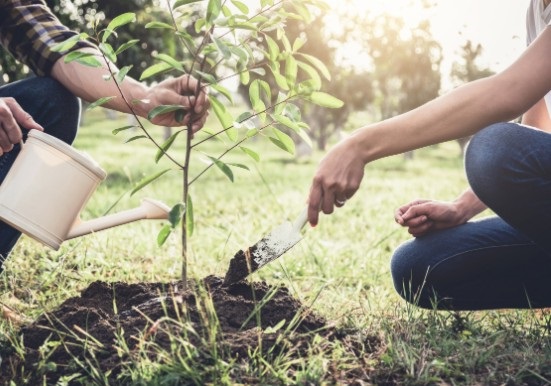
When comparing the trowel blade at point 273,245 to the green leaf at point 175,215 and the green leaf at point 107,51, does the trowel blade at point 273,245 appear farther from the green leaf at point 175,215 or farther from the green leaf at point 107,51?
the green leaf at point 107,51

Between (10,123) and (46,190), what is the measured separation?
28 centimetres

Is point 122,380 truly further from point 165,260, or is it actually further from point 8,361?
point 165,260

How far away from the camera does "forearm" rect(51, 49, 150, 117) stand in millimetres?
2258

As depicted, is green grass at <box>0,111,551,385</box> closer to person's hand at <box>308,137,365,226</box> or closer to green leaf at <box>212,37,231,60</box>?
person's hand at <box>308,137,365,226</box>

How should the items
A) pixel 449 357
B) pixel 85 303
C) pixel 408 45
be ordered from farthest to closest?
pixel 408 45 < pixel 85 303 < pixel 449 357

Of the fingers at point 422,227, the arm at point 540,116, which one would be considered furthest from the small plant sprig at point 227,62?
the arm at point 540,116

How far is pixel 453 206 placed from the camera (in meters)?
2.45

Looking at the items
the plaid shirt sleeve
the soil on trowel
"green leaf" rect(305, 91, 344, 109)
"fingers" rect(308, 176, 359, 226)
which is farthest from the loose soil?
the plaid shirt sleeve

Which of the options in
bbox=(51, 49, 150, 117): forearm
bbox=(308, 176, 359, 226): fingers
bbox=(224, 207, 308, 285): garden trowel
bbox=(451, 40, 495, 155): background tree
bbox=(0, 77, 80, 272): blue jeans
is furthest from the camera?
bbox=(451, 40, 495, 155): background tree

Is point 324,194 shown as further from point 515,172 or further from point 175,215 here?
point 515,172

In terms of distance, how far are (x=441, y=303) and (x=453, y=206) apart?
0.40 m

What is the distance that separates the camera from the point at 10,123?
79.4 inches

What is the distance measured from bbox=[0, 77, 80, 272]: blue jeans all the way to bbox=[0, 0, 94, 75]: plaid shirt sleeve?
9 centimetres

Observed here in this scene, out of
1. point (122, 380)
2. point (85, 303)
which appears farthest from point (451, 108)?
point (85, 303)
